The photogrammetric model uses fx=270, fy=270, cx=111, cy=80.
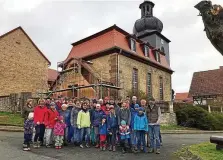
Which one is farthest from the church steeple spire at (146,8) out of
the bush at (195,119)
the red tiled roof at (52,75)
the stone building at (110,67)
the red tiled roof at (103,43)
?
the bush at (195,119)

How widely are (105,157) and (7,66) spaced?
23.1 m

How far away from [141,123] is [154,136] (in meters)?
0.60

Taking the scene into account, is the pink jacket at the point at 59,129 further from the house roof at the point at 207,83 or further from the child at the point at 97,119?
the house roof at the point at 207,83

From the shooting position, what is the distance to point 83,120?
379 inches

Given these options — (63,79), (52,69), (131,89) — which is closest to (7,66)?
(63,79)

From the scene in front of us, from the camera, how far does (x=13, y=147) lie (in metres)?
8.82

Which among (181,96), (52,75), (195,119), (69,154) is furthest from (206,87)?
(69,154)

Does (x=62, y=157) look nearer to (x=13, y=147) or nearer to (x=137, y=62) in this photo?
(x=13, y=147)

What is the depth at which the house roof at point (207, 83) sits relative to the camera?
39812mm

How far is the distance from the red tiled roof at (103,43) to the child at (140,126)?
16931 mm

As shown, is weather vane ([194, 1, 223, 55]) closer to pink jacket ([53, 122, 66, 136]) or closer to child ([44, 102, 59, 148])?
pink jacket ([53, 122, 66, 136])

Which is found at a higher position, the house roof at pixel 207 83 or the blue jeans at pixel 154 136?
the house roof at pixel 207 83

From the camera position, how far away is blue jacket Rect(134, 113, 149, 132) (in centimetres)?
879

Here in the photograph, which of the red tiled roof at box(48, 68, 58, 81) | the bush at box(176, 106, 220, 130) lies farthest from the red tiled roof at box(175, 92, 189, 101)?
the bush at box(176, 106, 220, 130)
